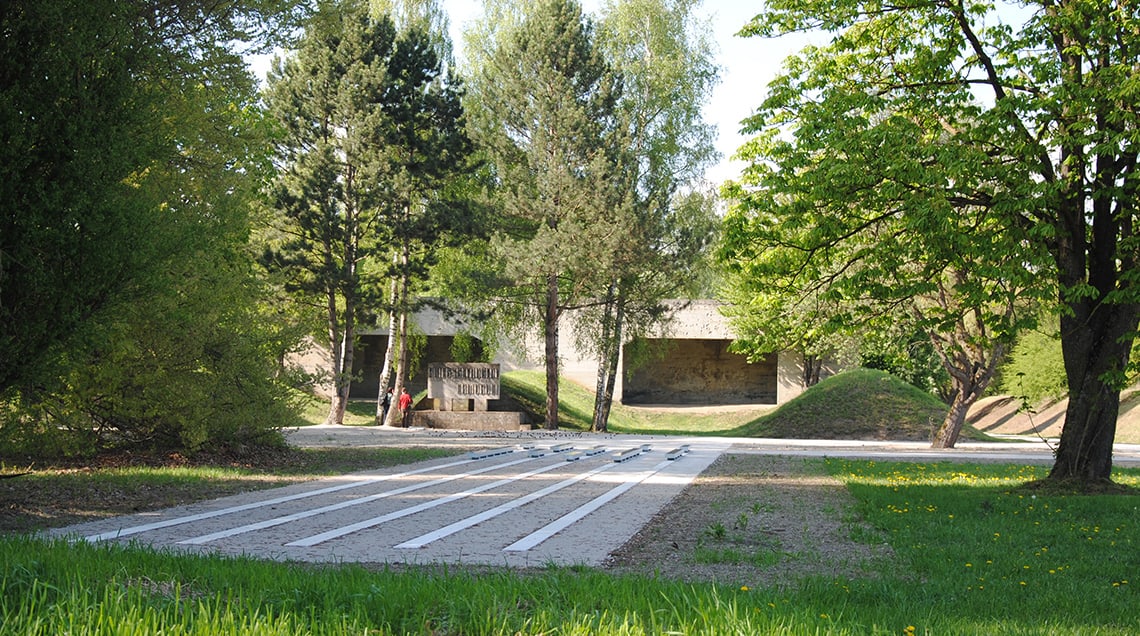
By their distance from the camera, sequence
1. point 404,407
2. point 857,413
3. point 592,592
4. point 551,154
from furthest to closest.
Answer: point 857,413, point 404,407, point 551,154, point 592,592

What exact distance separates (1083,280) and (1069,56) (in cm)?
310

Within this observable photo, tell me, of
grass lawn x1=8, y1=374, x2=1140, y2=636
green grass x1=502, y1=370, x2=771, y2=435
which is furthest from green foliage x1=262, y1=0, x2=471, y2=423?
grass lawn x1=8, y1=374, x2=1140, y2=636

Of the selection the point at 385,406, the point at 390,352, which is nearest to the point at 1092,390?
the point at 390,352

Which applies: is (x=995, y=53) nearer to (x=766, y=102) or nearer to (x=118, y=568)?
(x=766, y=102)

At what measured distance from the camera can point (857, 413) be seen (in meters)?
34.5

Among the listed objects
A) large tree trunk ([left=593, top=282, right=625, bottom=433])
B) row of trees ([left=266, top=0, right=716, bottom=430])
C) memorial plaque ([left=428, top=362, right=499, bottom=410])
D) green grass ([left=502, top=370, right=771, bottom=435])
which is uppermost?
row of trees ([left=266, top=0, right=716, bottom=430])

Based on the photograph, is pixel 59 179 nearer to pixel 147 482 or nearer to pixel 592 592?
pixel 147 482

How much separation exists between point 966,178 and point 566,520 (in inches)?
258

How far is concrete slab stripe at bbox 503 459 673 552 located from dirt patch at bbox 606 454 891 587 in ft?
2.52

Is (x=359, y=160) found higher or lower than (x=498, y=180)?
lower

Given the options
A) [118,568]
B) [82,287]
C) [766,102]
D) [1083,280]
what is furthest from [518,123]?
[118,568]

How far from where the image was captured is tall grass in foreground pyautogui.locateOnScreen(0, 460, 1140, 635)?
4027 mm

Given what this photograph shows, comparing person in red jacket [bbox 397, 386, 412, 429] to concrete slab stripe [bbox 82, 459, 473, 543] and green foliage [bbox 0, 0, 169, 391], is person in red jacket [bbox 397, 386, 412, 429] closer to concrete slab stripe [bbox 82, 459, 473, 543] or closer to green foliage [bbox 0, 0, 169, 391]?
concrete slab stripe [bbox 82, 459, 473, 543]

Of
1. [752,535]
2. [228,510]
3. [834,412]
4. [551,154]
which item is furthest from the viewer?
[834,412]
